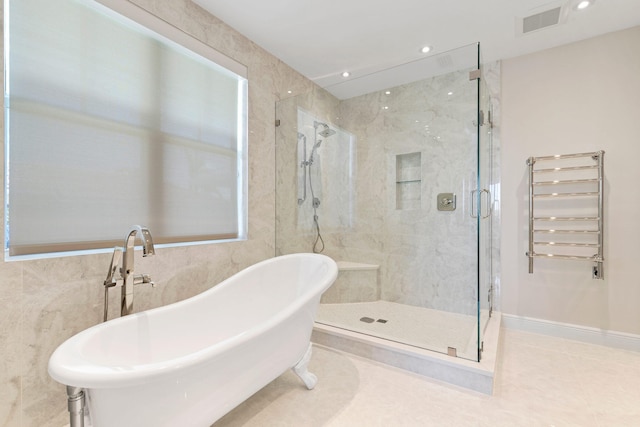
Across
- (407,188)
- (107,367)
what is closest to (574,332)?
(407,188)

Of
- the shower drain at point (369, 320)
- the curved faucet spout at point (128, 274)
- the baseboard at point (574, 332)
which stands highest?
the curved faucet spout at point (128, 274)

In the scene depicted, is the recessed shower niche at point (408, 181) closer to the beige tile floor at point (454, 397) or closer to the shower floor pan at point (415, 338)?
the shower floor pan at point (415, 338)

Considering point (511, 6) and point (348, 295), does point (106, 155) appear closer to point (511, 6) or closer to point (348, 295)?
point (348, 295)

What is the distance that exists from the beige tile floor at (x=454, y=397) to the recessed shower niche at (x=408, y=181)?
1.44 meters

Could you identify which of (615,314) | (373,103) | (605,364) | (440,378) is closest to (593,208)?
(615,314)

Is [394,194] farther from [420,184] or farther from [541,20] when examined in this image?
[541,20]

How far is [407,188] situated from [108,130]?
7.84 feet

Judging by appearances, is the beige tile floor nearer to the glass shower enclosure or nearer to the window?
the glass shower enclosure

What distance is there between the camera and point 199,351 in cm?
93

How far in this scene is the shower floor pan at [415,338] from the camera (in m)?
1.67

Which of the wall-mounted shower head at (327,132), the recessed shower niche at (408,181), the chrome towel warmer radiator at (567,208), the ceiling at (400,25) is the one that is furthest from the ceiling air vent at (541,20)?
the wall-mounted shower head at (327,132)

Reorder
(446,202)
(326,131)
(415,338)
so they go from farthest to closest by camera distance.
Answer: (326,131) < (446,202) < (415,338)

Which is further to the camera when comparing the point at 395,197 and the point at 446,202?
the point at 395,197

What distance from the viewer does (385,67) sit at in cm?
268
